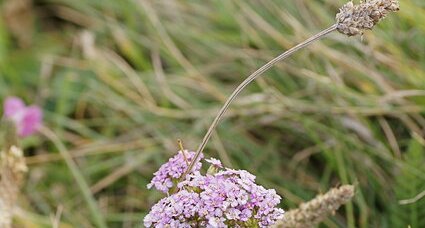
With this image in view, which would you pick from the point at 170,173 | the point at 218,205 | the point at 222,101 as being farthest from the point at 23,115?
the point at 218,205

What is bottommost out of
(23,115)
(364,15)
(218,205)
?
(218,205)

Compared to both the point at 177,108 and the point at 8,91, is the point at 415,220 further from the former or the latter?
the point at 8,91

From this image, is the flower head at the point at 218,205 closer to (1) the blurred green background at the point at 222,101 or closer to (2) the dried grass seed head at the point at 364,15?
(2) the dried grass seed head at the point at 364,15

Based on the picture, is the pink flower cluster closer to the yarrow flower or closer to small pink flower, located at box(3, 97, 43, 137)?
the yarrow flower

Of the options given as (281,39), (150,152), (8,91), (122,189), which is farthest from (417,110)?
(8,91)

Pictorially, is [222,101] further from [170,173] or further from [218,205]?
[218,205]

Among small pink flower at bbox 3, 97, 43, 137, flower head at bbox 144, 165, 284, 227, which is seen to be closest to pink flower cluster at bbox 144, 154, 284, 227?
flower head at bbox 144, 165, 284, 227
